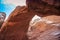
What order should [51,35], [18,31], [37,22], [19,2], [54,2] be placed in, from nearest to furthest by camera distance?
[51,35] < [37,22] < [18,31] < [54,2] < [19,2]

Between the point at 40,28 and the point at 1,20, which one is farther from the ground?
the point at 1,20

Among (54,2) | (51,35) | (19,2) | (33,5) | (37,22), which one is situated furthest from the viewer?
(19,2)

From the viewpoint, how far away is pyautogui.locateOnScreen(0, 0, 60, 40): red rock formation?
1.35 meters

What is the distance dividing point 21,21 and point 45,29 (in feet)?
1.52

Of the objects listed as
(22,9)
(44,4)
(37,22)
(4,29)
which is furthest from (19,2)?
(37,22)

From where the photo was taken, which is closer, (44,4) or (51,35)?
(51,35)

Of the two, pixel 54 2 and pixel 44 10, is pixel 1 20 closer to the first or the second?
pixel 44 10

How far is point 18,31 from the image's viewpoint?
1.37 m

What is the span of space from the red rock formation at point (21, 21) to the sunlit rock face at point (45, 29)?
14cm

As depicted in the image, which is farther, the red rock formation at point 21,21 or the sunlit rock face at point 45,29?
the red rock formation at point 21,21

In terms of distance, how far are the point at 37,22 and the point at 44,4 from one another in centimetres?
50

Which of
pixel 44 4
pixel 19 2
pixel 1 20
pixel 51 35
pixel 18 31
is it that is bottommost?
pixel 51 35

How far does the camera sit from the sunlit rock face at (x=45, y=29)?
3.47 feet

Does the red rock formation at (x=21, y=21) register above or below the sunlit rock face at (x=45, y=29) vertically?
above
